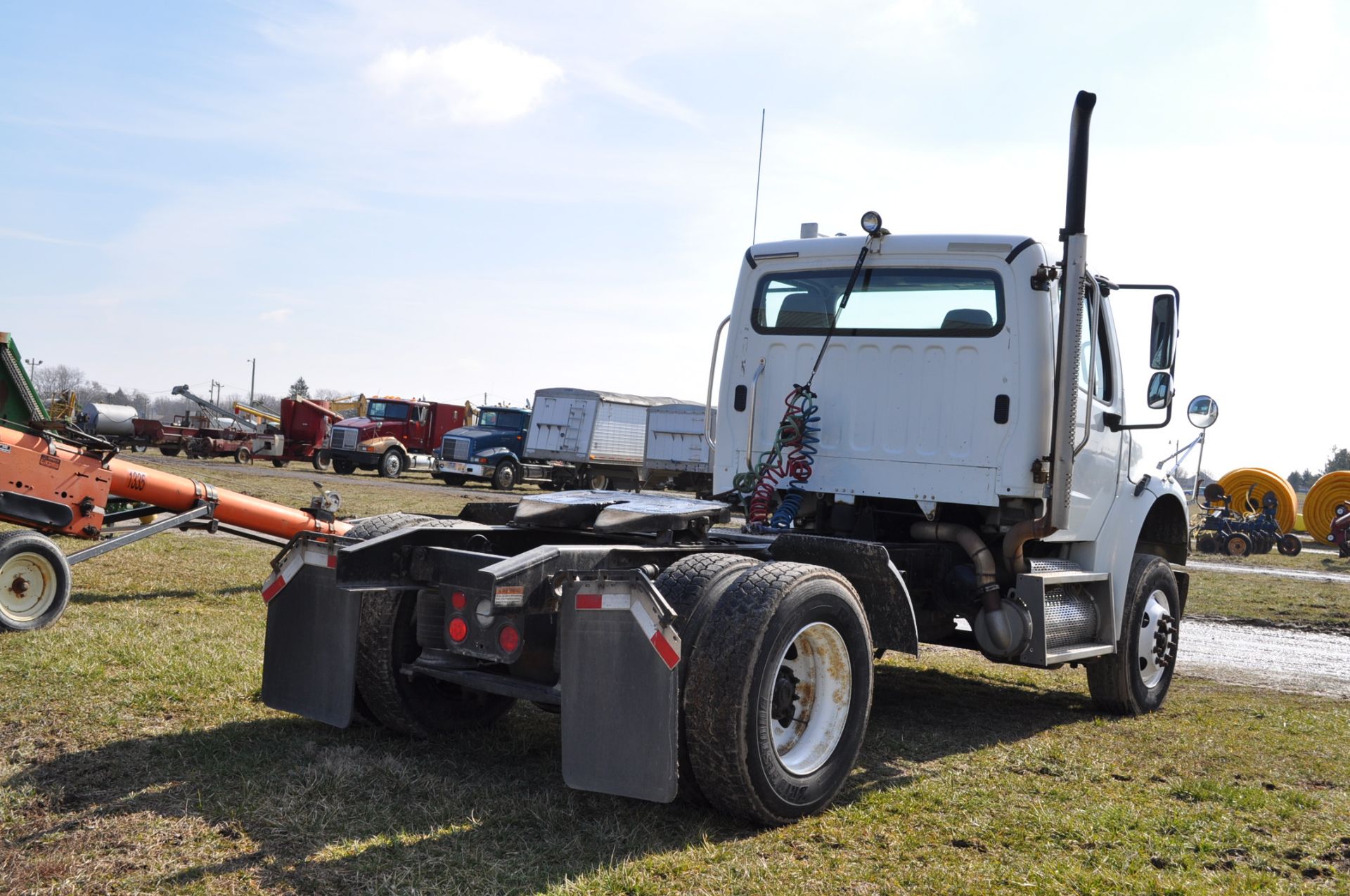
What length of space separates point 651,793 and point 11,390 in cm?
851

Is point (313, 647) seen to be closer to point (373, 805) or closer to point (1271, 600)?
point (373, 805)

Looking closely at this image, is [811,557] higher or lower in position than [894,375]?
lower

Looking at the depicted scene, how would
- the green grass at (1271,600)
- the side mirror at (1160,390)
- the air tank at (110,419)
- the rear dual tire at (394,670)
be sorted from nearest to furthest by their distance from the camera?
the rear dual tire at (394,670) → the side mirror at (1160,390) → the green grass at (1271,600) → the air tank at (110,419)

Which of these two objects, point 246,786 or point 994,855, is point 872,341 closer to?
point 994,855

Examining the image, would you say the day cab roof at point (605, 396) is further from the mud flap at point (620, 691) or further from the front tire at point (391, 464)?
the mud flap at point (620, 691)

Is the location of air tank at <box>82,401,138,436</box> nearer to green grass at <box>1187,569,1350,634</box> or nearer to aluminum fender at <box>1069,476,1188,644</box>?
green grass at <box>1187,569,1350,634</box>

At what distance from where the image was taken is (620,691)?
400 centimetres

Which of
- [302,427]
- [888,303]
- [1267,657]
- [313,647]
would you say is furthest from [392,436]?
[313,647]

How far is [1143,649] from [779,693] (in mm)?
3570

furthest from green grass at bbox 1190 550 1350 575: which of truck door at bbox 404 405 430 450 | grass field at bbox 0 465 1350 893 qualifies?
truck door at bbox 404 405 430 450

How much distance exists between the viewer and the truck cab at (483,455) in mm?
32719

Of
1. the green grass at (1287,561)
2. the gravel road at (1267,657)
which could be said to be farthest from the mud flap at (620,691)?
the green grass at (1287,561)

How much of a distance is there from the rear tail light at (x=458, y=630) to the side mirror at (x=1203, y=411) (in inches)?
193

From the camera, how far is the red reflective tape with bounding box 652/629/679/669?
13.0 feet
